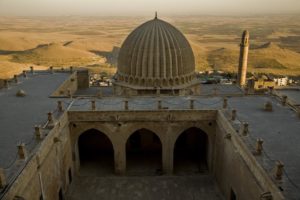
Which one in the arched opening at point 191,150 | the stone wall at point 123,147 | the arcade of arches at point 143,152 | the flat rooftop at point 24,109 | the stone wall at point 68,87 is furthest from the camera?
the stone wall at point 68,87

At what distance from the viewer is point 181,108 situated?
71.1 ft

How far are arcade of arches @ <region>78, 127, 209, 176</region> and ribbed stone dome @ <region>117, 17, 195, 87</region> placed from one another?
422cm

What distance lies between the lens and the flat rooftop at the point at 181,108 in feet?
49.0

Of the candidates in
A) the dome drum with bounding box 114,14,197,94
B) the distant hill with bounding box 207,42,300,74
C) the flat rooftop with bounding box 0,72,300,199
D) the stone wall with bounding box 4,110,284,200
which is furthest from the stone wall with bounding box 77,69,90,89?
the distant hill with bounding box 207,42,300,74

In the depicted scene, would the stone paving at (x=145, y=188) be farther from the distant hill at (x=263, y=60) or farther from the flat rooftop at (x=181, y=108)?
the distant hill at (x=263, y=60)

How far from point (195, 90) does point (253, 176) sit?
44.1ft

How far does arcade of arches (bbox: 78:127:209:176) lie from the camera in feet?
77.7

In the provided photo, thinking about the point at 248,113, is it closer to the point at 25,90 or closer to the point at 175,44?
the point at 175,44

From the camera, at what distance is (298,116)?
66.1 feet

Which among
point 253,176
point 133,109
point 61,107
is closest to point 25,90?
point 61,107

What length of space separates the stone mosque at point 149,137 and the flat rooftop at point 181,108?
61 mm

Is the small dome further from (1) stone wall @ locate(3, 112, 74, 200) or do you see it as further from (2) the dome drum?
(2) the dome drum

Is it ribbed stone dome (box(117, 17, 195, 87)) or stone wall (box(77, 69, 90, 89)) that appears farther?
stone wall (box(77, 69, 90, 89))

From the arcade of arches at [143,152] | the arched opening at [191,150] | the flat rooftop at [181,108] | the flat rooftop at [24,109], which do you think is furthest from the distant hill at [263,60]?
the flat rooftop at [24,109]
